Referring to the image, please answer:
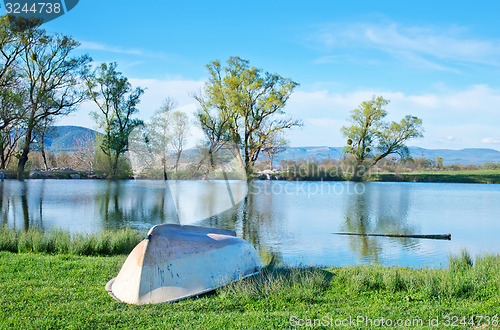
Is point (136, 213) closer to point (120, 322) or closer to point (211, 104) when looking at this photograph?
point (120, 322)

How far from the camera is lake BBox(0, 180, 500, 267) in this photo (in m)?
7.44

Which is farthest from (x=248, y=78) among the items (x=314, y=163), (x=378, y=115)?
(x=378, y=115)

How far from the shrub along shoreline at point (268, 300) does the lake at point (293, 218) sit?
1665mm

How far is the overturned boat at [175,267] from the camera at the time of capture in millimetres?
5480

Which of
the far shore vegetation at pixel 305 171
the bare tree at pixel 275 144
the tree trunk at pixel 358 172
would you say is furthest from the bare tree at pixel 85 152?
the tree trunk at pixel 358 172

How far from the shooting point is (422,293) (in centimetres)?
576

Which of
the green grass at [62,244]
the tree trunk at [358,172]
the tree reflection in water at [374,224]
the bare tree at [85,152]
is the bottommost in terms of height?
the tree reflection in water at [374,224]

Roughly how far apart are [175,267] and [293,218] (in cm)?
1148

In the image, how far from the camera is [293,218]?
16688mm

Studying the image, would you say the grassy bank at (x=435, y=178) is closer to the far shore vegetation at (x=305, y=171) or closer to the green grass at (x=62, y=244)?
the far shore vegetation at (x=305, y=171)

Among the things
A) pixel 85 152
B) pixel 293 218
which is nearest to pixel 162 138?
pixel 293 218

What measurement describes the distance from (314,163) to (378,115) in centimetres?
1079

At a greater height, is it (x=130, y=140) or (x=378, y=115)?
(x=378, y=115)

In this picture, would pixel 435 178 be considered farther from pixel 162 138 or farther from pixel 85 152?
pixel 162 138
